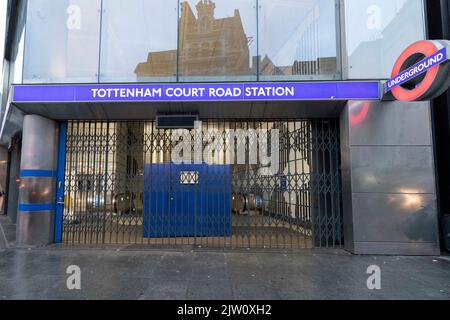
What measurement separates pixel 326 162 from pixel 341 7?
14.0ft

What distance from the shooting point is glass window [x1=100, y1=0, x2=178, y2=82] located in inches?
333

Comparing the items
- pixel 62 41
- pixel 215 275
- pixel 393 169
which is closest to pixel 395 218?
pixel 393 169

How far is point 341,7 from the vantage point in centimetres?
827

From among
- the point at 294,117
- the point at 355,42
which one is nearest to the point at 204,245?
the point at 294,117

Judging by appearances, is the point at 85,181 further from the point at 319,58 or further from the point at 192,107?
the point at 319,58

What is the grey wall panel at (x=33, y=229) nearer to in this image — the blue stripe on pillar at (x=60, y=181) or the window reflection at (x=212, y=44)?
the blue stripe on pillar at (x=60, y=181)

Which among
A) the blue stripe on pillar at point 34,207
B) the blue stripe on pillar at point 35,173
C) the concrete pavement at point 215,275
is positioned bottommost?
the concrete pavement at point 215,275

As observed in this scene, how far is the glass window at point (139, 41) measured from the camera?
845 cm

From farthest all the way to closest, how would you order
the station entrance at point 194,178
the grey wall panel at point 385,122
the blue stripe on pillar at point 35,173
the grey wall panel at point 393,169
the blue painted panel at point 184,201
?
1. the blue painted panel at point 184,201
2. the station entrance at point 194,178
3. the blue stripe on pillar at point 35,173
4. the grey wall panel at point 385,122
5. the grey wall panel at point 393,169

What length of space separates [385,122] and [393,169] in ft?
4.02

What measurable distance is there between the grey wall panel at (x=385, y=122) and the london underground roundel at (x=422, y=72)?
0.66m

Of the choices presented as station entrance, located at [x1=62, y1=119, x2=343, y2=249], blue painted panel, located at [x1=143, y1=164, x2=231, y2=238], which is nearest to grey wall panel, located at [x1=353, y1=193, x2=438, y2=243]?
station entrance, located at [x1=62, y1=119, x2=343, y2=249]

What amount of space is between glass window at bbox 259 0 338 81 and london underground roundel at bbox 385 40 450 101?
1.65 metres

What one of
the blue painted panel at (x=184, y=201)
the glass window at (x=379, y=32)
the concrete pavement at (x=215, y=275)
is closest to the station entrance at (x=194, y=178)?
the blue painted panel at (x=184, y=201)
